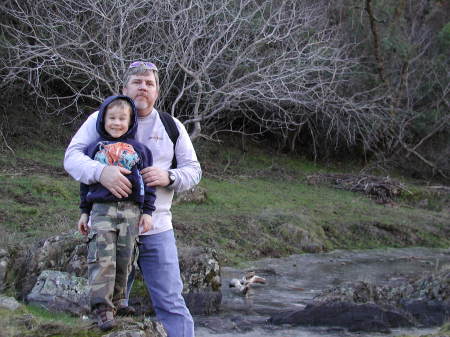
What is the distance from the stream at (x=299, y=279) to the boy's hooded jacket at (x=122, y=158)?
3.19 metres

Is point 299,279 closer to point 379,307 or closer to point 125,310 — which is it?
point 379,307

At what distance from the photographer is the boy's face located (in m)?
4.32

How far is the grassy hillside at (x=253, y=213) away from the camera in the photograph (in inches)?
475

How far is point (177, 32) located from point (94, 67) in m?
1.97

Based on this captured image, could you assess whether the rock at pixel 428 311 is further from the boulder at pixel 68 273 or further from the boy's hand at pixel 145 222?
the boy's hand at pixel 145 222

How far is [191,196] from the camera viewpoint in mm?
14961

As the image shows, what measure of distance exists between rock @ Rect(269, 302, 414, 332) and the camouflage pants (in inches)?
155

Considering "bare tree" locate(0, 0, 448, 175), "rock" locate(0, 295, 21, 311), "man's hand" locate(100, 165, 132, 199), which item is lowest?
"rock" locate(0, 295, 21, 311)

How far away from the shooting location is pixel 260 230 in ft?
43.9

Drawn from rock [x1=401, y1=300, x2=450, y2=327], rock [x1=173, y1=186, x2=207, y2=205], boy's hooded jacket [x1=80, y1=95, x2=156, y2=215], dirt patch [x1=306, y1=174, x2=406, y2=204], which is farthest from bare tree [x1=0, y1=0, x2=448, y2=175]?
boy's hooded jacket [x1=80, y1=95, x2=156, y2=215]

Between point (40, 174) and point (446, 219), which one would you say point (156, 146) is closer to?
point (40, 174)

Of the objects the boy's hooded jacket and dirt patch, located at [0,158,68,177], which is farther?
dirt patch, located at [0,158,68,177]

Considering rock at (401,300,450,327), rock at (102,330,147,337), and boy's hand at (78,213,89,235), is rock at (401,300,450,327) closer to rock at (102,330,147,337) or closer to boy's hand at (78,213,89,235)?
rock at (102,330,147,337)

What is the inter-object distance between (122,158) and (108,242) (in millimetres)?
489
